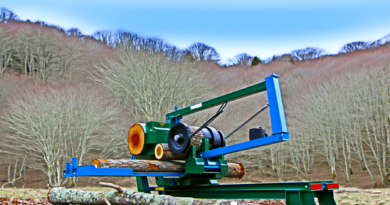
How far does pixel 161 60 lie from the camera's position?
28.1 metres

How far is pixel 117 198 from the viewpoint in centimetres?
575

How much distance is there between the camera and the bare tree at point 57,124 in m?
22.6

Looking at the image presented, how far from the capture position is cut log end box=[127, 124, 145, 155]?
7184 mm

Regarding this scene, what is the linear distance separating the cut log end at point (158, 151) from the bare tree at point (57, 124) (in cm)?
1784

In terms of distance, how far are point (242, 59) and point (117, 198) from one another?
4847 cm

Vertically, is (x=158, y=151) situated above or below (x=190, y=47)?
below

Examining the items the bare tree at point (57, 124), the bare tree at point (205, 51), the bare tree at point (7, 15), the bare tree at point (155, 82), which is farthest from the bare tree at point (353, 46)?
the bare tree at point (7, 15)

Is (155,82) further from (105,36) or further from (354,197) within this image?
(105,36)

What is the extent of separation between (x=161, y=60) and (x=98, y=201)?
22.7 m

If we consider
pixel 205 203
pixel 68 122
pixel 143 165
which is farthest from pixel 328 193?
pixel 68 122

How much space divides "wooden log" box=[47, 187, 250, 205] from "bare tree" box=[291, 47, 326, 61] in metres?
45.6

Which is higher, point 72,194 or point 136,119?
point 136,119

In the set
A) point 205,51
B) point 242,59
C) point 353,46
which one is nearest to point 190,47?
point 205,51

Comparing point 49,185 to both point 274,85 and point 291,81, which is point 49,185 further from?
point 291,81
